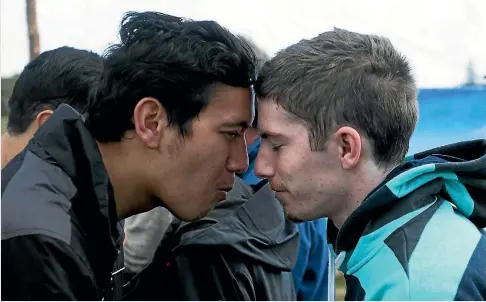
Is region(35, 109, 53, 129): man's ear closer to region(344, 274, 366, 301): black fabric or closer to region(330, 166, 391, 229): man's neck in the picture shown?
region(330, 166, 391, 229): man's neck

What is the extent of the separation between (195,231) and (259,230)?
252 millimetres

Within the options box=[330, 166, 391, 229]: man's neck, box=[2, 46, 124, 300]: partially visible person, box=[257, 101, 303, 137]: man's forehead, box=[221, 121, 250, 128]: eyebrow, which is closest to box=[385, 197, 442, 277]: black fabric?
box=[330, 166, 391, 229]: man's neck

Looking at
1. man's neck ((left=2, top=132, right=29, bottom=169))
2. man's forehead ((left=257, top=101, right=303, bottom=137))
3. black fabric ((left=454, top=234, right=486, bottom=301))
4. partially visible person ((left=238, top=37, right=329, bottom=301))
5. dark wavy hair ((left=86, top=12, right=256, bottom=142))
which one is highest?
dark wavy hair ((left=86, top=12, right=256, bottom=142))

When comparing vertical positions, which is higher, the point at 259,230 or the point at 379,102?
the point at 379,102

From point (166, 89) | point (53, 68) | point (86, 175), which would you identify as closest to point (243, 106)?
point (166, 89)

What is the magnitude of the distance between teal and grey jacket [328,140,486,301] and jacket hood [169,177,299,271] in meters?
0.54

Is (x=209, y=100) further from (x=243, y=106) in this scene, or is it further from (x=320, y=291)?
(x=320, y=291)

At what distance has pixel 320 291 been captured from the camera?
116 inches

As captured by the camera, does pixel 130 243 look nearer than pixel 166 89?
No

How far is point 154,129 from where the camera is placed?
7.29ft

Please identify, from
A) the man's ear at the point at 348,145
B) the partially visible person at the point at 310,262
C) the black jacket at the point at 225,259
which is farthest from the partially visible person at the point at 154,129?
the partially visible person at the point at 310,262

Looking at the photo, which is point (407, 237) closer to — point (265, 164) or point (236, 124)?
point (265, 164)

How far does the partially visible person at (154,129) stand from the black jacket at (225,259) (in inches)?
4.6

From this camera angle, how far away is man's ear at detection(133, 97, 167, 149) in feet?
7.26
